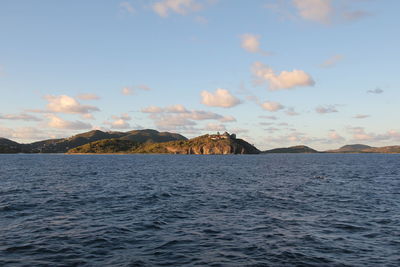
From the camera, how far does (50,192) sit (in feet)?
170

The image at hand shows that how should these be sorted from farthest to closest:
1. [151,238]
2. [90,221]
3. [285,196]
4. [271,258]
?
[285,196]
[90,221]
[151,238]
[271,258]

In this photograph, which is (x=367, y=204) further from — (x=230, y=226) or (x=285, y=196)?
(x=230, y=226)

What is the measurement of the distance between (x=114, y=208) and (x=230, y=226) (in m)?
16.7

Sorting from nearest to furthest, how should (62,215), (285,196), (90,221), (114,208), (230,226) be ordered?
(230,226), (90,221), (62,215), (114,208), (285,196)

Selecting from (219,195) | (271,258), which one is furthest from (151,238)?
(219,195)

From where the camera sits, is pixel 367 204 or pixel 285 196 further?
pixel 285 196

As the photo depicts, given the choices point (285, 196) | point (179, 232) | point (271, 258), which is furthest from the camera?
point (285, 196)

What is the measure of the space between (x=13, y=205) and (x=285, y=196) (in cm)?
4101

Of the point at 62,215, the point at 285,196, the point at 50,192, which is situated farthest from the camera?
the point at 50,192

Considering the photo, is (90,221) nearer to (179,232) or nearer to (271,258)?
(179,232)

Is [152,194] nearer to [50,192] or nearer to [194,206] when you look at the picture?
[194,206]

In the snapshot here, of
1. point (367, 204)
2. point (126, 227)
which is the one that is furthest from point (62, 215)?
point (367, 204)

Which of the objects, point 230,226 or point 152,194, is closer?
point 230,226

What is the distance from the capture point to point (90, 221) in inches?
1203
